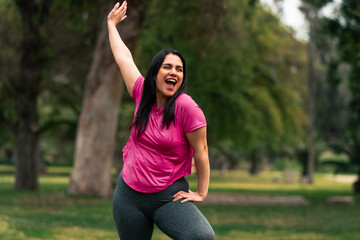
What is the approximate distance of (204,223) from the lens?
3154 mm

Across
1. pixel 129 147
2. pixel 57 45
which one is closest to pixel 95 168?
pixel 57 45

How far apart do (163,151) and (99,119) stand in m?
12.3

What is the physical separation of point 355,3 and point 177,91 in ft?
50.8

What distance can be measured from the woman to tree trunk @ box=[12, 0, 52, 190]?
15446 millimetres

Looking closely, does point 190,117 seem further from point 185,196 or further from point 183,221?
point 183,221

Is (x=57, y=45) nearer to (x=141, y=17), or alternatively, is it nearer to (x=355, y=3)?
(x=141, y=17)

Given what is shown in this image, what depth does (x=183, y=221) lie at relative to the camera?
3.16 metres

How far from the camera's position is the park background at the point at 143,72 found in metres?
11.8

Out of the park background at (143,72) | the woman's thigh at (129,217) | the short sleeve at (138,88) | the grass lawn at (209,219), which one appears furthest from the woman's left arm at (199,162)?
the park background at (143,72)

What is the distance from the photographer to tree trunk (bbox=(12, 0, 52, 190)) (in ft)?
Answer: 59.9

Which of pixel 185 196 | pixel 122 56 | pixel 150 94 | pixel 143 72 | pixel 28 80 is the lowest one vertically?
pixel 185 196

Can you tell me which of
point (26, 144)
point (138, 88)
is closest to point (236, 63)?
point (26, 144)

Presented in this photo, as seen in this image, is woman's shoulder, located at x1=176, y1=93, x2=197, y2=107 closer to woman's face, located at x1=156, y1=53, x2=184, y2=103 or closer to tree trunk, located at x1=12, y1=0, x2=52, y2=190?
woman's face, located at x1=156, y1=53, x2=184, y2=103

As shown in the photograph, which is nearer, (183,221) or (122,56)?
(183,221)
